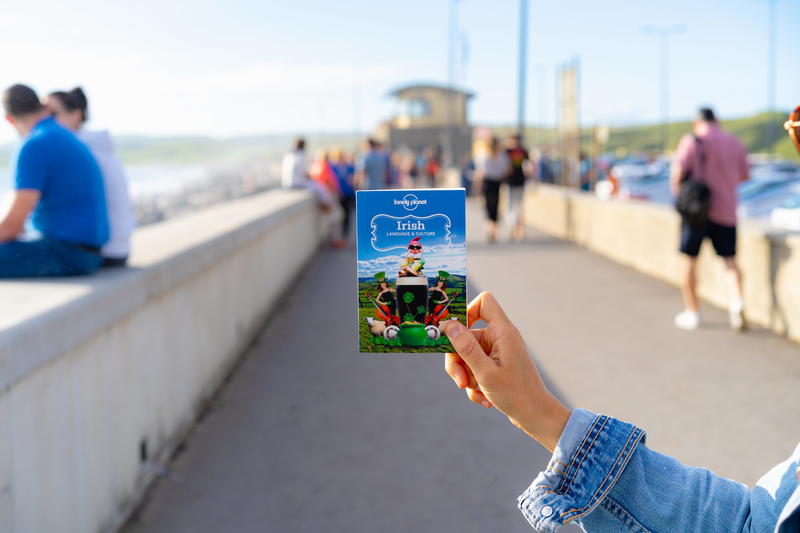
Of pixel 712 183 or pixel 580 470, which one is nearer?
pixel 580 470

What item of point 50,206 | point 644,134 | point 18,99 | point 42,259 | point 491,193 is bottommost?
point 491,193

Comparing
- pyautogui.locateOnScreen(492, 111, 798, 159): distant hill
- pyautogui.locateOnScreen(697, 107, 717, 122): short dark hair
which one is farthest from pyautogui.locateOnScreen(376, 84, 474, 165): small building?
pyautogui.locateOnScreen(697, 107, 717, 122): short dark hair

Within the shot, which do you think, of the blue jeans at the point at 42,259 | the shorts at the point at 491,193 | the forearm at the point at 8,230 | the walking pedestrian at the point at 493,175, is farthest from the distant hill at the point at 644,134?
the forearm at the point at 8,230

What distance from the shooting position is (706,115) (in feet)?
30.4

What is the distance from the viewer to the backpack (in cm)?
907

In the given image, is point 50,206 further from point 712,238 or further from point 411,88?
point 411,88

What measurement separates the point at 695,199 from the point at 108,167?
5434 millimetres

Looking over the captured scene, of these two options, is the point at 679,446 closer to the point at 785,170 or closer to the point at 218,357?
the point at 218,357

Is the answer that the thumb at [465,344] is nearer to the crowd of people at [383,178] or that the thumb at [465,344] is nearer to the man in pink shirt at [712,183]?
the man in pink shirt at [712,183]

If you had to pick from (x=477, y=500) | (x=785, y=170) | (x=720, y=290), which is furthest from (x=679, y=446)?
(x=785, y=170)

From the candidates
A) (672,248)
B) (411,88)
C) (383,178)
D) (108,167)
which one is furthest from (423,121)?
(108,167)

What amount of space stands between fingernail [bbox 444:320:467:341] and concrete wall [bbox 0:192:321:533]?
6.83 ft

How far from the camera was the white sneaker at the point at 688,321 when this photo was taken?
30.3 ft

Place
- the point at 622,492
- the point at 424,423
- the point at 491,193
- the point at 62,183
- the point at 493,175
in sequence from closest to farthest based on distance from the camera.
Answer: the point at 622,492, the point at 62,183, the point at 424,423, the point at 491,193, the point at 493,175
